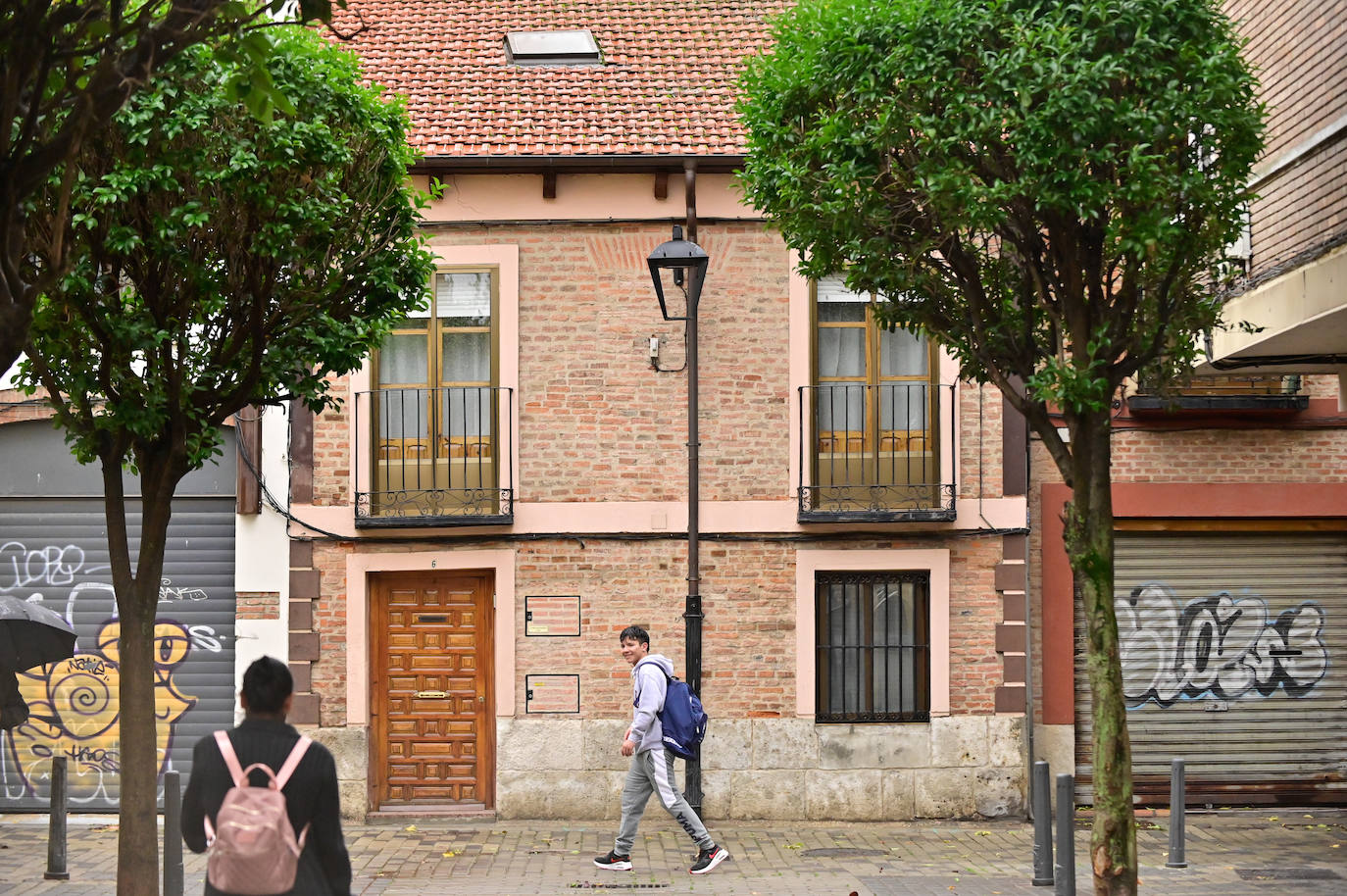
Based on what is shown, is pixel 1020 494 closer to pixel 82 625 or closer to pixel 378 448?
pixel 378 448

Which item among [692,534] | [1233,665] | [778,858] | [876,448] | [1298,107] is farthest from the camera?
[1233,665]

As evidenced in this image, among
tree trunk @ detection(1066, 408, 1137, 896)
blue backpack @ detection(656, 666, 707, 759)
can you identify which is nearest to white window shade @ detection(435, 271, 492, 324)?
blue backpack @ detection(656, 666, 707, 759)

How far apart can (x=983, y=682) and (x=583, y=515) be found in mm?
4099

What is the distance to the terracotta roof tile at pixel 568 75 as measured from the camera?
46.0 ft

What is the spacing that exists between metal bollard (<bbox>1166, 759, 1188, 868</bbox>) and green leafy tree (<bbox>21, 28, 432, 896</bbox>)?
683cm

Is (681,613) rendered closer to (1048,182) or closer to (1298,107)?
(1048,182)

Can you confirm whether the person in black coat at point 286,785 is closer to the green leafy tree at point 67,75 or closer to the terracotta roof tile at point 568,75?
the green leafy tree at point 67,75

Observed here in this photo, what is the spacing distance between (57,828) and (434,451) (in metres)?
4.67

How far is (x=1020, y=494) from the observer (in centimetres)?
1394

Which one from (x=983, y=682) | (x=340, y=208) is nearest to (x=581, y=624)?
(x=983, y=682)

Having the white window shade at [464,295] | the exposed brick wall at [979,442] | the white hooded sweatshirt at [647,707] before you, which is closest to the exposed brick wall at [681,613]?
the exposed brick wall at [979,442]

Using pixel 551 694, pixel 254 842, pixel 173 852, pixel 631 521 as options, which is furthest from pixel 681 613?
pixel 254 842

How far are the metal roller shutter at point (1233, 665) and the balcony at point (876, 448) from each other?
6.68ft

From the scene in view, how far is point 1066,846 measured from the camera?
30.5 ft
